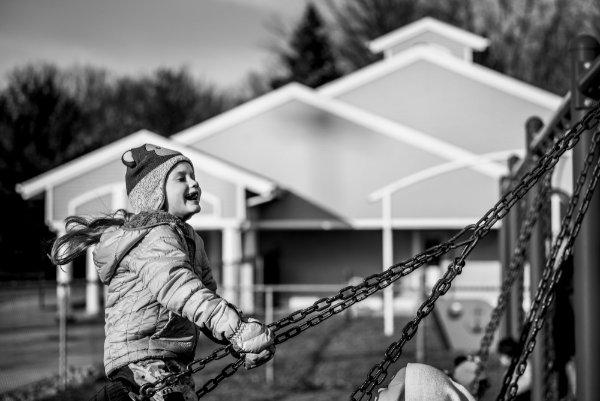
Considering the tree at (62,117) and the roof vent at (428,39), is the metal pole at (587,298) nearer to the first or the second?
the tree at (62,117)

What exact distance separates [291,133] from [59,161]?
20.9 meters

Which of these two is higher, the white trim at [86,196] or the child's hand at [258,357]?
the white trim at [86,196]

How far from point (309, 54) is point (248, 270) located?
29.9 meters

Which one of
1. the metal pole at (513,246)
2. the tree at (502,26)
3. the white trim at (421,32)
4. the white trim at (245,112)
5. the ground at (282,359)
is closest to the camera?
the metal pole at (513,246)

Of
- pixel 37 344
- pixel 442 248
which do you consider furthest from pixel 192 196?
pixel 37 344

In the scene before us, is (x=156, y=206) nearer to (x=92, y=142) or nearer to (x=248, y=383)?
(x=248, y=383)

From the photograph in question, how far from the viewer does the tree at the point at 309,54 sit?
1884 inches

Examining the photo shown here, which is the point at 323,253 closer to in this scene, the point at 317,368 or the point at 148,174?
the point at 317,368

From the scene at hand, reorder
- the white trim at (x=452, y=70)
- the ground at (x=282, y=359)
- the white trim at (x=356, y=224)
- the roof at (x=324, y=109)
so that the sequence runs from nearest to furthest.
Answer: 1. the ground at (x=282, y=359)
2. the white trim at (x=356, y=224)
3. the roof at (x=324, y=109)
4. the white trim at (x=452, y=70)

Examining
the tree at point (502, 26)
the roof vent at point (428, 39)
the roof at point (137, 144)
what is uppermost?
the tree at point (502, 26)

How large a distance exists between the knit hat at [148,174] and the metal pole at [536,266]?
267 centimetres

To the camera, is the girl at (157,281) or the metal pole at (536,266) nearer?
the girl at (157,281)

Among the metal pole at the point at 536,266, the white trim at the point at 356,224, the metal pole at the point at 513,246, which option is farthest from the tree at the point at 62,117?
the metal pole at the point at 536,266

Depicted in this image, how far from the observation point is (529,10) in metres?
42.9
